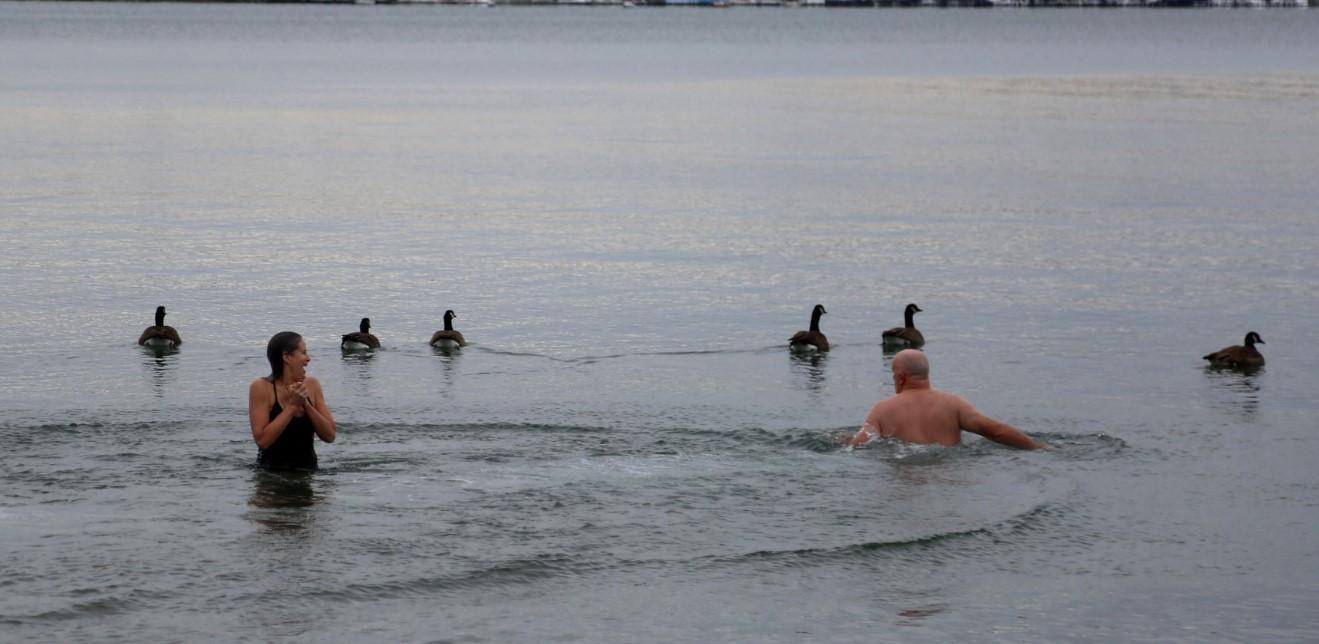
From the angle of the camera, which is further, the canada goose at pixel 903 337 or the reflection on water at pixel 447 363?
the canada goose at pixel 903 337

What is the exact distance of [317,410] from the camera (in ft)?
41.9

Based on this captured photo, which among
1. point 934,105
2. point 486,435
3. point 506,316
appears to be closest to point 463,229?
point 506,316

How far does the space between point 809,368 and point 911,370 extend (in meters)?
4.81

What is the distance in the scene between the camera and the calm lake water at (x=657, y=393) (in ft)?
36.0

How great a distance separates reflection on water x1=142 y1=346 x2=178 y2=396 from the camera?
17484 millimetres

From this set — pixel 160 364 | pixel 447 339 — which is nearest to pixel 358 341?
pixel 447 339

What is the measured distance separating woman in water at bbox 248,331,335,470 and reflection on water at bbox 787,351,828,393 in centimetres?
634

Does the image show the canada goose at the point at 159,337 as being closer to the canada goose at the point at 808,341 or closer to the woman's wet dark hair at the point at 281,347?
the canada goose at the point at 808,341

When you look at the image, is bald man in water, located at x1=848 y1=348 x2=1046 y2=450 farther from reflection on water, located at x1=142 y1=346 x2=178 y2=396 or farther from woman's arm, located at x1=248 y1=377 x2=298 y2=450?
reflection on water, located at x1=142 y1=346 x2=178 y2=396

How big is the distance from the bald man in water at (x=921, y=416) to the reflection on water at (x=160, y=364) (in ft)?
23.3

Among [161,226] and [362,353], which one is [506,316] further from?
[161,226]

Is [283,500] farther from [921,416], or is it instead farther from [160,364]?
[160,364]

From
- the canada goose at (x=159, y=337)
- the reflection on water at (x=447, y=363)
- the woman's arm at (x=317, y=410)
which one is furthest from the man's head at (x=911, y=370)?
the canada goose at (x=159, y=337)

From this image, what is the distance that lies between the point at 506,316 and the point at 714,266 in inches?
213
